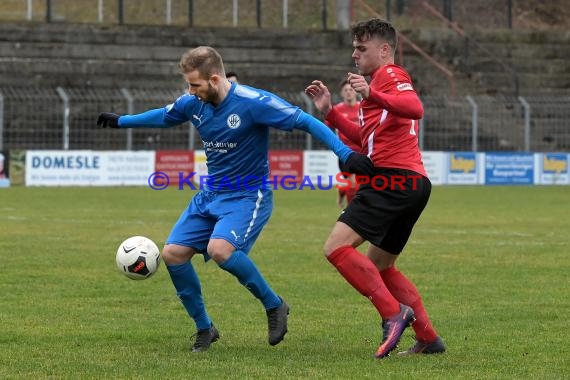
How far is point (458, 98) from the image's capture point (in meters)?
35.0

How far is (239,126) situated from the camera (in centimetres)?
753

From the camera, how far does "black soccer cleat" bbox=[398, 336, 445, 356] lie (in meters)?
7.39

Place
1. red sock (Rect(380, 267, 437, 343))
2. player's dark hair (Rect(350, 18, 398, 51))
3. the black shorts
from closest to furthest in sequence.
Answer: the black shorts
player's dark hair (Rect(350, 18, 398, 51))
red sock (Rect(380, 267, 437, 343))

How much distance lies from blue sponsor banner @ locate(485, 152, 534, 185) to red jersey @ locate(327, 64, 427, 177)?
2557 cm

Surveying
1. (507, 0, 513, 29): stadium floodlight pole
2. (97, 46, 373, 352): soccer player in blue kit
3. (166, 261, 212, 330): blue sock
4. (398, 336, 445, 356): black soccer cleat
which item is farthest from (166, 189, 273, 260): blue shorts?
(507, 0, 513, 29): stadium floodlight pole

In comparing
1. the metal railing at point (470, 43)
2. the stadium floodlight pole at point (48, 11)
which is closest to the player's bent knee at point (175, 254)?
the stadium floodlight pole at point (48, 11)

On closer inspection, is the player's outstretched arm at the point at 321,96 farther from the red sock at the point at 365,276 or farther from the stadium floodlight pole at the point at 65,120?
the stadium floodlight pole at the point at 65,120

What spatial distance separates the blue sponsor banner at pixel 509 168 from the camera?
3247cm

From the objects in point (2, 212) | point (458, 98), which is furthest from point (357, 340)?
point (458, 98)

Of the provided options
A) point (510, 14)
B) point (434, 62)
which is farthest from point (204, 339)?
point (510, 14)

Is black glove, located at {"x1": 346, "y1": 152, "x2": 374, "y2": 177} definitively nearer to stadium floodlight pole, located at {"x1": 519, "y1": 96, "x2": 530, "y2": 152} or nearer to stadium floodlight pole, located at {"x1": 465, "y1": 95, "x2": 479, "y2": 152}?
stadium floodlight pole, located at {"x1": 465, "y1": 95, "x2": 479, "y2": 152}

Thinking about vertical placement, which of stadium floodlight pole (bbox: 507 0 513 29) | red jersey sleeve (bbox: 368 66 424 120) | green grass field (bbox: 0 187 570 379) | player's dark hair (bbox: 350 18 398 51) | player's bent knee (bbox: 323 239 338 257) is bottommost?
green grass field (bbox: 0 187 570 379)

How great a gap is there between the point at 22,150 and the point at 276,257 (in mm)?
16677

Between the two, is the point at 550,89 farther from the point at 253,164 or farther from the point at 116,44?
the point at 253,164
